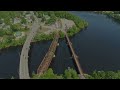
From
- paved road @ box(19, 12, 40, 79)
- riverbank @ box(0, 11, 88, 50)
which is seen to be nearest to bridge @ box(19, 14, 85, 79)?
paved road @ box(19, 12, 40, 79)

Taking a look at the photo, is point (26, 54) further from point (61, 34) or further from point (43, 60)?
point (61, 34)

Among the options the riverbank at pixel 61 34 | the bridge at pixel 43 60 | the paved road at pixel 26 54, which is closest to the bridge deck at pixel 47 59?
the bridge at pixel 43 60

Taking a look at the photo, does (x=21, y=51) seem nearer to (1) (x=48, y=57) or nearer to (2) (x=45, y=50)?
(2) (x=45, y=50)

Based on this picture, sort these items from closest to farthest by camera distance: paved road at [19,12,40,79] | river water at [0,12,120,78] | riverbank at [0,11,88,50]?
1. paved road at [19,12,40,79]
2. river water at [0,12,120,78]
3. riverbank at [0,11,88,50]

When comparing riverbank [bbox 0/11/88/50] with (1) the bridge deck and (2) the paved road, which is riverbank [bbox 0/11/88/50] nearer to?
(2) the paved road

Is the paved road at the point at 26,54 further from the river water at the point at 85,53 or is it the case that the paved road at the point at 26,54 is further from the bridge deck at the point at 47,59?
the bridge deck at the point at 47,59

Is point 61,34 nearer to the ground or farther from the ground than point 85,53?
nearer to the ground

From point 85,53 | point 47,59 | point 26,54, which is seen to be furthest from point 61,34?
point 47,59

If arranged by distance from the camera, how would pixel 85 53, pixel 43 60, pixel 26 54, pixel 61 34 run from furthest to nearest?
pixel 61 34 → pixel 26 54 → pixel 85 53 → pixel 43 60
